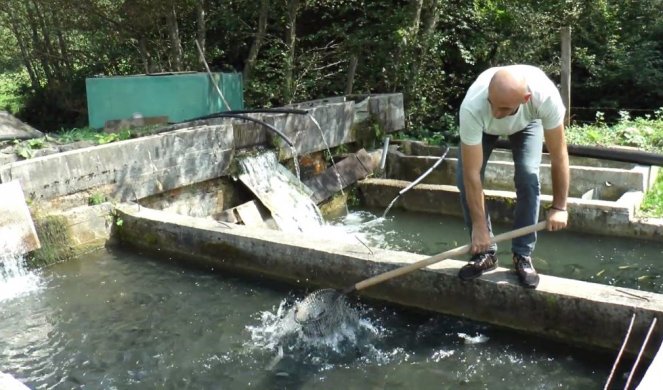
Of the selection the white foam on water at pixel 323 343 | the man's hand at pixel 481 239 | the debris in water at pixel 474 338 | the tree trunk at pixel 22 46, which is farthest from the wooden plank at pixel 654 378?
the tree trunk at pixel 22 46

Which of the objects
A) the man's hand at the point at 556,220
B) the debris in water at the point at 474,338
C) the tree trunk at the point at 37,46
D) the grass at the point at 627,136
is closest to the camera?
the man's hand at the point at 556,220

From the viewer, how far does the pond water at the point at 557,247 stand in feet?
18.3

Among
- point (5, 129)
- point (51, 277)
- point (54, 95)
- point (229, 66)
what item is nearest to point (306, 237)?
point (51, 277)

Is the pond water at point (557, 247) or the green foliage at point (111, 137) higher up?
the green foliage at point (111, 137)

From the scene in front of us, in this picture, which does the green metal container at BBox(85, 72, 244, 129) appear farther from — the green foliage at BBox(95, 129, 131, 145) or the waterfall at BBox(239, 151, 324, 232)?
the green foliage at BBox(95, 129, 131, 145)

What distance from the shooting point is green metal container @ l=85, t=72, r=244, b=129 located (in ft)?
30.9

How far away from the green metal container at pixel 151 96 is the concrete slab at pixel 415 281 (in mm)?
3607

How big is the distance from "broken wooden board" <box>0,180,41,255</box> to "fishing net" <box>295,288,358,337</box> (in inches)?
109

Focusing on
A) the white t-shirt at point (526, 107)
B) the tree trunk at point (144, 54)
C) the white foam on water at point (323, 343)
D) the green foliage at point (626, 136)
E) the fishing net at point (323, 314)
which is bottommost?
the white foam on water at point (323, 343)

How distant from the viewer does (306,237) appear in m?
5.30

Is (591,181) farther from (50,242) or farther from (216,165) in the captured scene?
(50,242)

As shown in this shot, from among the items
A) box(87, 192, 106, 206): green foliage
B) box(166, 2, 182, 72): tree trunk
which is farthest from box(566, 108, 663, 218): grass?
box(166, 2, 182, 72): tree trunk

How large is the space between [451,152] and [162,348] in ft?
19.1

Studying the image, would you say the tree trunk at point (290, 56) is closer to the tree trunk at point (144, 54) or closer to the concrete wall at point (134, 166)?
the tree trunk at point (144, 54)
